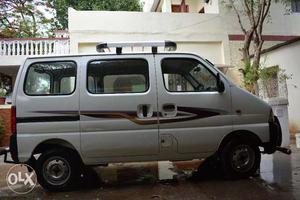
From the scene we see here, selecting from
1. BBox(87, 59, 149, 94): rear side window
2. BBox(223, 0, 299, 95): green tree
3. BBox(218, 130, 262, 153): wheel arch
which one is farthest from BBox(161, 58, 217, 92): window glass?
BBox(223, 0, 299, 95): green tree

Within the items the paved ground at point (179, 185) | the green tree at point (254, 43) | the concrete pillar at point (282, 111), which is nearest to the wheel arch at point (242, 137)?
the paved ground at point (179, 185)

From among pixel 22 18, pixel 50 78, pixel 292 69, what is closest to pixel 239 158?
pixel 50 78

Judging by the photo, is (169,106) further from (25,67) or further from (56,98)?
(25,67)

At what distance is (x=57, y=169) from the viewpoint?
6.09 metres

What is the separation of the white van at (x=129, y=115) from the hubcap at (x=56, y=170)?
0.05ft

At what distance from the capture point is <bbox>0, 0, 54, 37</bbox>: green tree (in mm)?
22328

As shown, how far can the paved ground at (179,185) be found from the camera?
5512 mm

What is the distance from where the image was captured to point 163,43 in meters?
6.35

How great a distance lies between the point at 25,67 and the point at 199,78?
2840 mm

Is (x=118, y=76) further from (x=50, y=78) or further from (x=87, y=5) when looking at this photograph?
(x=87, y=5)

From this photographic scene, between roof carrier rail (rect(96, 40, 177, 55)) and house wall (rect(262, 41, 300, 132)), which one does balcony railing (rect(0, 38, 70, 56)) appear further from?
roof carrier rail (rect(96, 40, 177, 55))

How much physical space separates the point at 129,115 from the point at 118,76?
0.70 meters

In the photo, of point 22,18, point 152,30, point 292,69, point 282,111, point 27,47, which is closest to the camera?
point 282,111

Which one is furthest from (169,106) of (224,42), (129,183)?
(224,42)
